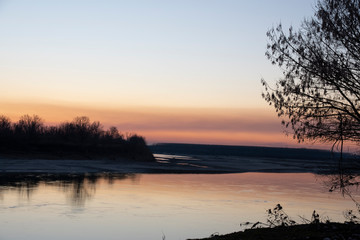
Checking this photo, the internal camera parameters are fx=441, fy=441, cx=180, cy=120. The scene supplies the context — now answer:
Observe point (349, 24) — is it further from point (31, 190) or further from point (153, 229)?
point (31, 190)

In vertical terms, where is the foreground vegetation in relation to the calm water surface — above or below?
above

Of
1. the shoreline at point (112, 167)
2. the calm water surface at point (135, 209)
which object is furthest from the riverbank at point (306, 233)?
the shoreline at point (112, 167)

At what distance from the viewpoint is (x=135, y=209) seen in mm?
21031

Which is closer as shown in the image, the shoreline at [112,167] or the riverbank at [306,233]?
the riverbank at [306,233]

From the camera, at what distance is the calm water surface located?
15906 millimetres

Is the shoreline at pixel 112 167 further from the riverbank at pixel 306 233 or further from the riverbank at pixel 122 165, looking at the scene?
the riverbank at pixel 306 233

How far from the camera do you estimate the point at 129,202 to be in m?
23.4

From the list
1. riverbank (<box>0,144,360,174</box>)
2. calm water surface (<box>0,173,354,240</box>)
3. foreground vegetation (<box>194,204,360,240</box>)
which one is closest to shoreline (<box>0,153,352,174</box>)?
riverbank (<box>0,144,360,174</box>)

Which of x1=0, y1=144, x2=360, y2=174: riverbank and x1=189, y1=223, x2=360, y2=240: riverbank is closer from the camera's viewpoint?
x1=189, y1=223, x2=360, y2=240: riverbank

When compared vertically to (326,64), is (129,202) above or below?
below

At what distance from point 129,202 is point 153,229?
702cm

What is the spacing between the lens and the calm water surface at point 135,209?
1591 centimetres

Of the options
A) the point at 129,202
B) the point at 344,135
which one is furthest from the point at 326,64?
the point at 129,202

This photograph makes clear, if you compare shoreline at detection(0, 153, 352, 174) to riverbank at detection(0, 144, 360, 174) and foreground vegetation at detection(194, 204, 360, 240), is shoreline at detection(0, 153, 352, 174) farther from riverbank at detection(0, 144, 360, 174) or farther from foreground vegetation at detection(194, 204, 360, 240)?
foreground vegetation at detection(194, 204, 360, 240)
